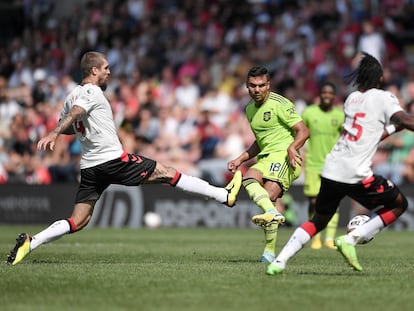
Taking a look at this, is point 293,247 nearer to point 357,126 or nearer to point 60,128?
point 357,126

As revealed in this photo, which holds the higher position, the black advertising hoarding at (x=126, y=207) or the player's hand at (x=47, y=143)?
the player's hand at (x=47, y=143)

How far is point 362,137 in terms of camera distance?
10.3 m

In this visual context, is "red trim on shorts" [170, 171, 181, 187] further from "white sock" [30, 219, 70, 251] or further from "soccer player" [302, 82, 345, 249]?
"soccer player" [302, 82, 345, 249]

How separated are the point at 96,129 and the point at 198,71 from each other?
52.5ft

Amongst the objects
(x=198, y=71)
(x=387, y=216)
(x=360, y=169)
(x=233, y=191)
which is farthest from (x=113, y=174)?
(x=198, y=71)

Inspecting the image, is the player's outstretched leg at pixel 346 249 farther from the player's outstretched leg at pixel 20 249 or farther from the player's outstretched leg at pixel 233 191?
the player's outstretched leg at pixel 20 249

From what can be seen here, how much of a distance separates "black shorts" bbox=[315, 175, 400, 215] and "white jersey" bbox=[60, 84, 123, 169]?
115 inches

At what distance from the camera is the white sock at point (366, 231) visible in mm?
10471

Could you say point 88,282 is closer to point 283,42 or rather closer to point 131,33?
point 283,42

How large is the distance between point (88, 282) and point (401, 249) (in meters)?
7.29

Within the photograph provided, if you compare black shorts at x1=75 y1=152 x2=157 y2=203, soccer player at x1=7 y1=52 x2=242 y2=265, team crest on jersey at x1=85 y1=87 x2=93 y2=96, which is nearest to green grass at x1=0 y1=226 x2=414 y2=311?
soccer player at x1=7 y1=52 x2=242 y2=265

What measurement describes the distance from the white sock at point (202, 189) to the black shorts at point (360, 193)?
2.25 metres

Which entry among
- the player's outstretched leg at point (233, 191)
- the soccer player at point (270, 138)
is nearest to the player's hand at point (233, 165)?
the soccer player at point (270, 138)

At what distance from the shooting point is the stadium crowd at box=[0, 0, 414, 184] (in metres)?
24.7
